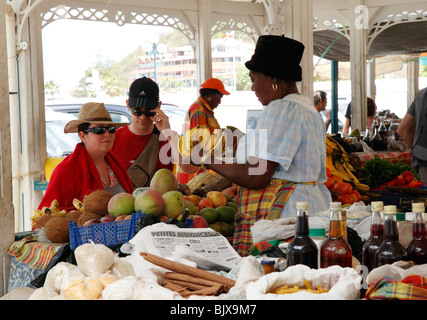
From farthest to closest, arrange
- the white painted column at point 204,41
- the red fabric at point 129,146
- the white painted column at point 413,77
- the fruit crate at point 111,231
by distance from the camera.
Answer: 1. the white painted column at point 413,77
2. the white painted column at point 204,41
3. the red fabric at point 129,146
4. the fruit crate at point 111,231

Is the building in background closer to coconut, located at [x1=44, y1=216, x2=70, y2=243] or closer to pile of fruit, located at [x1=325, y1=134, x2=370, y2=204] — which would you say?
pile of fruit, located at [x1=325, y1=134, x2=370, y2=204]

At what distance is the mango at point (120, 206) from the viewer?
2680mm

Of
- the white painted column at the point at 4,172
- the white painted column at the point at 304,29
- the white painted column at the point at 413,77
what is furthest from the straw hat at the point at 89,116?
the white painted column at the point at 413,77

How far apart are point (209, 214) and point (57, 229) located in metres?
0.86

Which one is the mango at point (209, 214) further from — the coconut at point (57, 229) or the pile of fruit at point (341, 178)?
the pile of fruit at point (341, 178)

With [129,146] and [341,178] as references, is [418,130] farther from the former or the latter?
[129,146]

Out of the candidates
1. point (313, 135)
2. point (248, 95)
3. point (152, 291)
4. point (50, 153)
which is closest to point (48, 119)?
point (50, 153)

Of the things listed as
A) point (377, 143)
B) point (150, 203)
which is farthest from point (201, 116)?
point (150, 203)

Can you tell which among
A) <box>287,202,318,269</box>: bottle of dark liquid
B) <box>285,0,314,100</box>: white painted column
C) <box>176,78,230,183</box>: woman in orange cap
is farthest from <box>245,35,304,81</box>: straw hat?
<box>176,78,230,183</box>: woman in orange cap

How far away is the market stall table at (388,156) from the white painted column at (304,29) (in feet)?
4.10

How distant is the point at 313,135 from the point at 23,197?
4.20 m

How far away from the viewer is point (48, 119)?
9430mm

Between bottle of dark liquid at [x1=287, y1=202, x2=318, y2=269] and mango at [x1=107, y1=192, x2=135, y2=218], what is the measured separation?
1162 millimetres

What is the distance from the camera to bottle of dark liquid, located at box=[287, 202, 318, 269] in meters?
1.70
